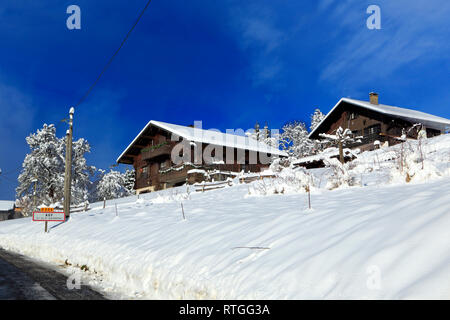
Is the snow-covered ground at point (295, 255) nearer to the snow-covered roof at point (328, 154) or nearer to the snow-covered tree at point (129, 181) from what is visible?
the snow-covered roof at point (328, 154)

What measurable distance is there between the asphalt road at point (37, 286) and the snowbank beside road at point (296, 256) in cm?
52

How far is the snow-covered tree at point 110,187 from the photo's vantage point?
49.4m

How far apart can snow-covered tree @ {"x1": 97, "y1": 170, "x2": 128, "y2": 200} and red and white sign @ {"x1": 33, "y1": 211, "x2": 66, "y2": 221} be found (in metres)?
37.6

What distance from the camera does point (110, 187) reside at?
163ft

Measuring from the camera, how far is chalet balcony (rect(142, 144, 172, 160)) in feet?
105

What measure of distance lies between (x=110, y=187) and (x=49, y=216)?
127 feet

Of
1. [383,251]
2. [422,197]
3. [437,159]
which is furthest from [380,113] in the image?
[383,251]

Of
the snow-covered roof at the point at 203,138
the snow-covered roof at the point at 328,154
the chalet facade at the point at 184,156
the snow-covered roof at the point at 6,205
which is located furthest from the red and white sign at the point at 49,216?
the snow-covered roof at the point at 6,205

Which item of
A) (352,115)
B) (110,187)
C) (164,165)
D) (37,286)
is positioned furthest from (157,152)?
(37,286)

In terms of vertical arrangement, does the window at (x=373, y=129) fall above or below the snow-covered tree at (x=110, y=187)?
above

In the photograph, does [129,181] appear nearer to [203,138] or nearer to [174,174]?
[174,174]

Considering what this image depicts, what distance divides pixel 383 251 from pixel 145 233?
525cm

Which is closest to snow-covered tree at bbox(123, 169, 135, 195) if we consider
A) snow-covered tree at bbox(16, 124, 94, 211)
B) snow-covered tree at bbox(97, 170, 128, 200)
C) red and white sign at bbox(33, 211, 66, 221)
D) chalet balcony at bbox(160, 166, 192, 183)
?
snow-covered tree at bbox(97, 170, 128, 200)

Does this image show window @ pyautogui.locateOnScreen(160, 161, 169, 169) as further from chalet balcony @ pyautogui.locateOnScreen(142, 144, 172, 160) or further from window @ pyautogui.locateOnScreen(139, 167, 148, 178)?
window @ pyautogui.locateOnScreen(139, 167, 148, 178)
